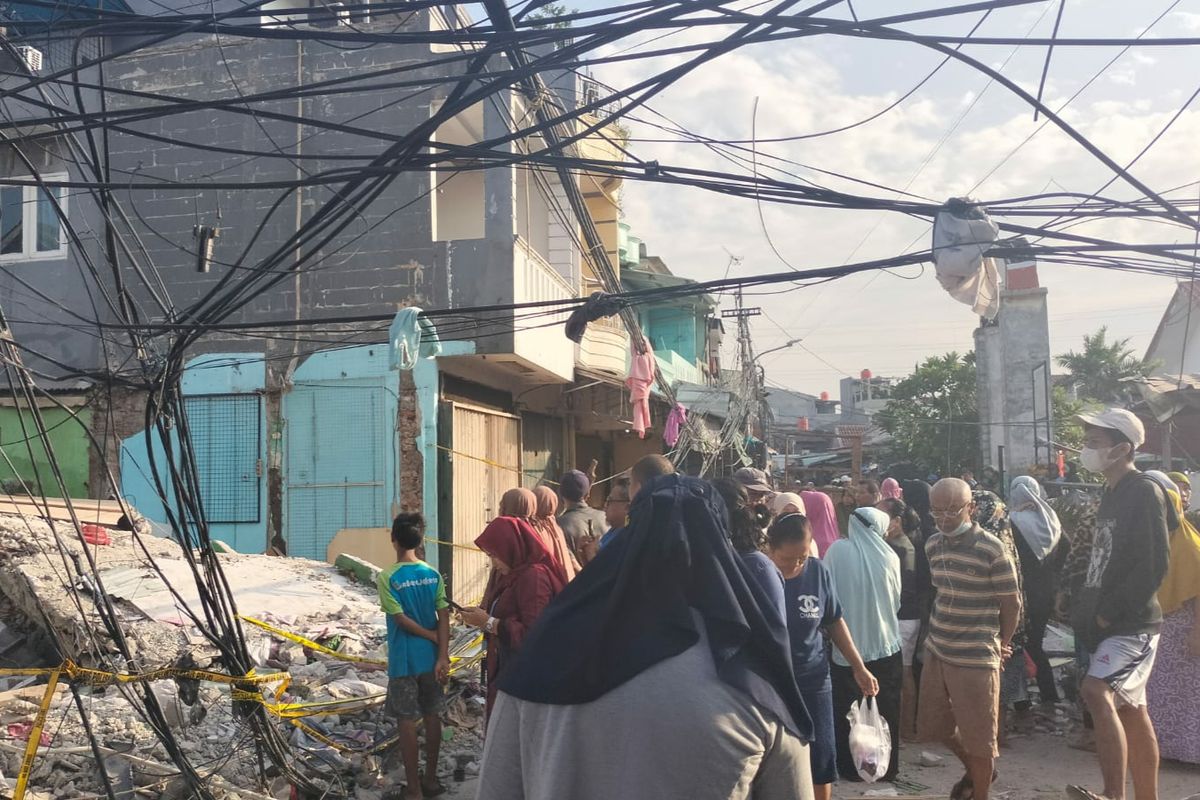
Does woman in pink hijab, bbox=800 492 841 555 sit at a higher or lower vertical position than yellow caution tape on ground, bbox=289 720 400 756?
higher

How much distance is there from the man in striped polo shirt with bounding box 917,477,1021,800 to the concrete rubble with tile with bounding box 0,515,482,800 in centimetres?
273

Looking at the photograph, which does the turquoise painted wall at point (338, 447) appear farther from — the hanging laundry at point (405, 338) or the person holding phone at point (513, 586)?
the person holding phone at point (513, 586)

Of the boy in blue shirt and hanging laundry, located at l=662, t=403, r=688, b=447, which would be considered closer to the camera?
the boy in blue shirt

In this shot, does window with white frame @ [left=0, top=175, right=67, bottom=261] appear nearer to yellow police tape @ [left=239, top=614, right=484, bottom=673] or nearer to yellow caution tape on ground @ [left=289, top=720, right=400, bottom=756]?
yellow police tape @ [left=239, top=614, right=484, bottom=673]

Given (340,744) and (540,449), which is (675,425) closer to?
(540,449)

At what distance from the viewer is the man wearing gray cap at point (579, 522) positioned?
6016 millimetres

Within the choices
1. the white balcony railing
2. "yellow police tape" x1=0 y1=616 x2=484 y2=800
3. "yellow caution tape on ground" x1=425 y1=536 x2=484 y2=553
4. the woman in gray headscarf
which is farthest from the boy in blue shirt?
"yellow caution tape on ground" x1=425 y1=536 x2=484 y2=553

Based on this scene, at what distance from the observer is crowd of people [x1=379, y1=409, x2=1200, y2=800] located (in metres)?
1.83

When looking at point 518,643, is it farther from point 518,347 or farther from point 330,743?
point 518,347

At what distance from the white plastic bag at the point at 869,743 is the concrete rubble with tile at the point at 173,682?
2382 mm

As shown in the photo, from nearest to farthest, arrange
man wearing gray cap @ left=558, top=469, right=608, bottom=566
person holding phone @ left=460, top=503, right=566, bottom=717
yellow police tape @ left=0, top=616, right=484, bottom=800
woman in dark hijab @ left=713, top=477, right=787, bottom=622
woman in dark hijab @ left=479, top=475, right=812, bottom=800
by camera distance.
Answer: woman in dark hijab @ left=479, top=475, right=812, bottom=800 → woman in dark hijab @ left=713, top=477, right=787, bottom=622 → yellow police tape @ left=0, top=616, right=484, bottom=800 → person holding phone @ left=460, top=503, right=566, bottom=717 → man wearing gray cap @ left=558, top=469, right=608, bottom=566

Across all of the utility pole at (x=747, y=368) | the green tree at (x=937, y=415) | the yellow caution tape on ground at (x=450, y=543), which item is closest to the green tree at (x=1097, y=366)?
the green tree at (x=937, y=415)

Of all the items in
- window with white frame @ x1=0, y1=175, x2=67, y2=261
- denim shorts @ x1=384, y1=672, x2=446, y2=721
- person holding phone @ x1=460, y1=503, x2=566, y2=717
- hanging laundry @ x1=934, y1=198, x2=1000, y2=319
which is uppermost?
window with white frame @ x1=0, y1=175, x2=67, y2=261

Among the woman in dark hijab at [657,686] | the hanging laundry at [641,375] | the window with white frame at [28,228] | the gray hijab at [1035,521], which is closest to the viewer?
the woman in dark hijab at [657,686]
